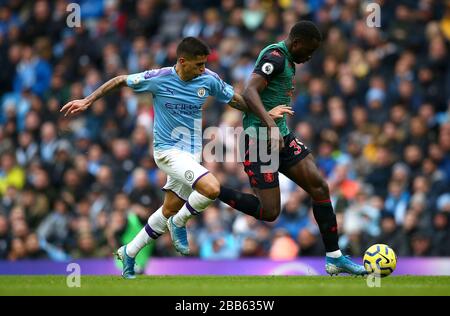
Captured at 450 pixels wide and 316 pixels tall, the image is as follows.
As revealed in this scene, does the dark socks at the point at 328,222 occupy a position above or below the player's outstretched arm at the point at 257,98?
below

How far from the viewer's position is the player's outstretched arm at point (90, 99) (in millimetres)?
10250

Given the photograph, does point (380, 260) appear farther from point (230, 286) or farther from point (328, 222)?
point (230, 286)

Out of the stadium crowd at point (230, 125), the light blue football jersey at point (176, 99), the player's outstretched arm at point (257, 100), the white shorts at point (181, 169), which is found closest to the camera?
the player's outstretched arm at point (257, 100)

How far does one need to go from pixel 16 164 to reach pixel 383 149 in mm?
7091

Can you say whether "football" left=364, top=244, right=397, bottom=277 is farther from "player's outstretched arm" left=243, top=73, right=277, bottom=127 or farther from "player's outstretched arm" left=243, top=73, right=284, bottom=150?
"player's outstretched arm" left=243, top=73, right=277, bottom=127

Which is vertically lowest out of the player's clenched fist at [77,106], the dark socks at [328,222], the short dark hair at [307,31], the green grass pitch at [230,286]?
the green grass pitch at [230,286]

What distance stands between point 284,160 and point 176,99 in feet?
4.32

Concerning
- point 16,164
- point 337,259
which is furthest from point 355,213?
point 16,164

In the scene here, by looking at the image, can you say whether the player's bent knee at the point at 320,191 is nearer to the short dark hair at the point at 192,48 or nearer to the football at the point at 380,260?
the football at the point at 380,260

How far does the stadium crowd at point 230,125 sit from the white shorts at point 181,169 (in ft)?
12.1

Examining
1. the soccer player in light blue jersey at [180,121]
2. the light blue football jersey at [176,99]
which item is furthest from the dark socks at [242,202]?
the light blue football jersey at [176,99]

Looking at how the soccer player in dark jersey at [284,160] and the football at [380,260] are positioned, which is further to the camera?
the football at [380,260]

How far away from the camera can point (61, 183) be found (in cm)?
1784

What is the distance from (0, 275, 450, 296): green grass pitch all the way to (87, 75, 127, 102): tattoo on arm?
6.38 ft
